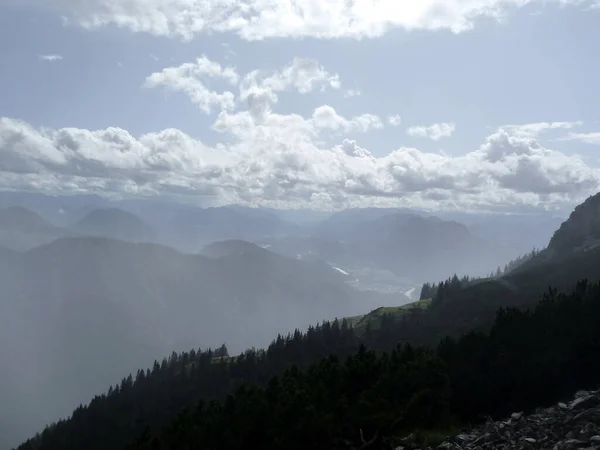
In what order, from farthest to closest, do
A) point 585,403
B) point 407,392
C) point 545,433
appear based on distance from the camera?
1. point 407,392
2. point 585,403
3. point 545,433

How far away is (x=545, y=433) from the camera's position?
34.6 meters

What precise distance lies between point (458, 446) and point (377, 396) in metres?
16.2

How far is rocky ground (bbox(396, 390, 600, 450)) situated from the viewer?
3175 centimetres

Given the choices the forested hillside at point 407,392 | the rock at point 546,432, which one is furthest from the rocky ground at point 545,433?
the forested hillside at point 407,392

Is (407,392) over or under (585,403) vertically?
under

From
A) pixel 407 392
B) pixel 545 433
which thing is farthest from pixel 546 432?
pixel 407 392

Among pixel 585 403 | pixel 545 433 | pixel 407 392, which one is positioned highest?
pixel 585 403

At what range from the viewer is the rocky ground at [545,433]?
104ft

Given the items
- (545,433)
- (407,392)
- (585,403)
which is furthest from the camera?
(407,392)

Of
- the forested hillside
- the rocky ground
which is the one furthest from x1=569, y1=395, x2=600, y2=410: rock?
the forested hillside

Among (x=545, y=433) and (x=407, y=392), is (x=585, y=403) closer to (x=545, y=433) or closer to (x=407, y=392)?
(x=545, y=433)

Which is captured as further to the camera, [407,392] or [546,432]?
[407,392]

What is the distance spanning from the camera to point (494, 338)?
223 feet

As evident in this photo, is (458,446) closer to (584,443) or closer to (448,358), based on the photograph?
(584,443)
